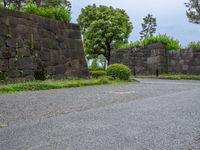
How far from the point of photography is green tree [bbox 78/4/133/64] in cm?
3709

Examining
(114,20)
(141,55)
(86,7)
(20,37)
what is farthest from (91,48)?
(20,37)

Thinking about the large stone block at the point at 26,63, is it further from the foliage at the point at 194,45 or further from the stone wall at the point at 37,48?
the foliage at the point at 194,45

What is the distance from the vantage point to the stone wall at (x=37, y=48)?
1248cm

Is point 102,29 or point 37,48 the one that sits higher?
point 102,29

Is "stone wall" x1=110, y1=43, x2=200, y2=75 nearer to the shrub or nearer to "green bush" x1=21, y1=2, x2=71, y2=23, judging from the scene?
A: the shrub

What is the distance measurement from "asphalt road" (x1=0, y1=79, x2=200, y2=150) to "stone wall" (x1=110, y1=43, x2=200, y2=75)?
14532 millimetres

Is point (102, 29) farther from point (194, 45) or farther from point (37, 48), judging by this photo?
point (37, 48)

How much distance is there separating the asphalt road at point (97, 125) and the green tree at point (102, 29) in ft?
99.0

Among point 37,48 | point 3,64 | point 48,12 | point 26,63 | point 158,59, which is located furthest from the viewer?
point 158,59

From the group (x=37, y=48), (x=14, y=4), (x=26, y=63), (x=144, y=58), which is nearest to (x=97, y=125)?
(x=26, y=63)

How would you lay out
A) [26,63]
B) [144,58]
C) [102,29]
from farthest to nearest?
[102,29] → [144,58] → [26,63]

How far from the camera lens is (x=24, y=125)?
189 inches

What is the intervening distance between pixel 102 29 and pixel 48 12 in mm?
22148

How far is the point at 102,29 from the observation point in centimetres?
3734
